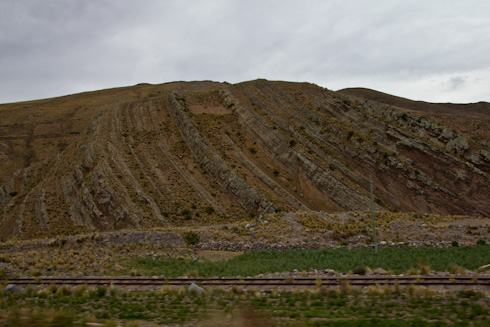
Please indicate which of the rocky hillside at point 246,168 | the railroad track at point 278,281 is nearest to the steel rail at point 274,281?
the railroad track at point 278,281

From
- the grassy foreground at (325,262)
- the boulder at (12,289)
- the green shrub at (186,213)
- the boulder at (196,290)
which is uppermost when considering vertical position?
the green shrub at (186,213)

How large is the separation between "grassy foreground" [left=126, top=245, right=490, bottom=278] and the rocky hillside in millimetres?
10726

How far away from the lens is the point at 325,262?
17.6 m

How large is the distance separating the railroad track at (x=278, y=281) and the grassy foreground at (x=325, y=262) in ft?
4.91

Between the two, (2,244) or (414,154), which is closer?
(2,244)

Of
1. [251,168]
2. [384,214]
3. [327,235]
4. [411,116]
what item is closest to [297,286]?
[327,235]

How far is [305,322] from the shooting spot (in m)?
8.23

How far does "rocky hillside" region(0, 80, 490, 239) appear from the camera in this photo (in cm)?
3216

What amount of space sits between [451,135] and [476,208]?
29.2 feet

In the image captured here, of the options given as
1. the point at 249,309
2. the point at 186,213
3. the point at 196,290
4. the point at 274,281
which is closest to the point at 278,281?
the point at 274,281

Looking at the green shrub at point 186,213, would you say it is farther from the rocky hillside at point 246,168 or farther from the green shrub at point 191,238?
the green shrub at point 191,238

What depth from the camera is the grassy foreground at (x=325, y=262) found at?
1589 cm

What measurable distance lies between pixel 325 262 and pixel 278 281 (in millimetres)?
5201

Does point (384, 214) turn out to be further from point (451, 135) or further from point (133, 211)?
point (133, 211)
